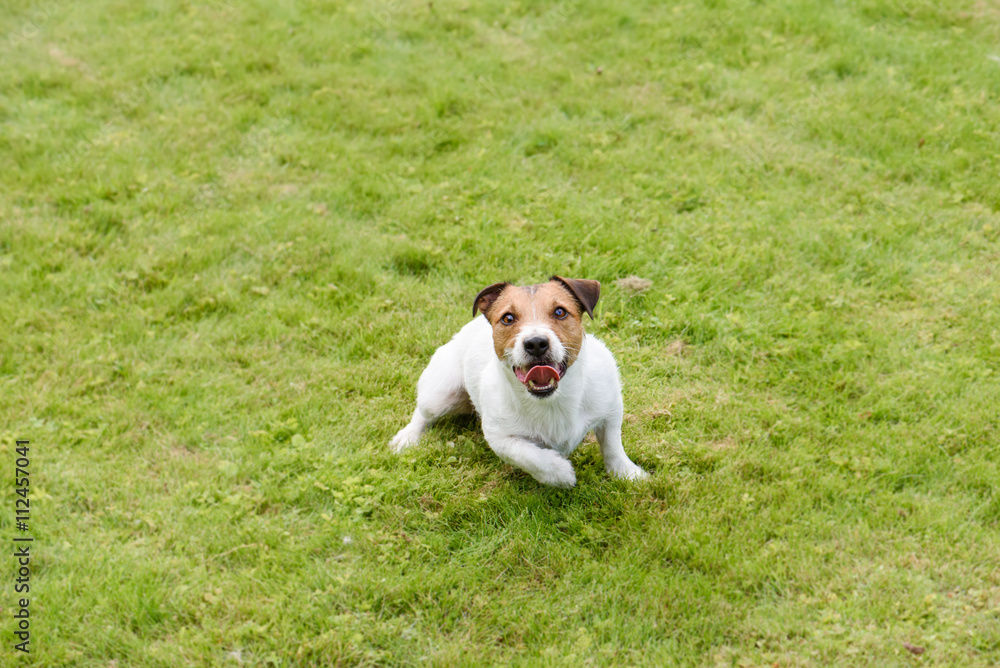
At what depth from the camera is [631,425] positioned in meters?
5.55

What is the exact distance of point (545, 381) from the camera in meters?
4.47

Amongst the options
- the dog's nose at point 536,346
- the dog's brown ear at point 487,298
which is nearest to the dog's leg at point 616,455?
the dog's nose at point 536,346

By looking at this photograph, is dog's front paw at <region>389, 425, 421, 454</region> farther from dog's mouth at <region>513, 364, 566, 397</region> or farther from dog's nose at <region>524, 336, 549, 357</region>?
dog's nose at <region>524, 336, 549, 357</region>

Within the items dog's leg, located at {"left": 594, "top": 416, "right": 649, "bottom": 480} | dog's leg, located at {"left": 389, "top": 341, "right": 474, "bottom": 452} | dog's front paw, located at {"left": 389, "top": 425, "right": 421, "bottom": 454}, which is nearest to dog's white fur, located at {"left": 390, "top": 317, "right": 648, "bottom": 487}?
dog's leg, located at {"left": 594, "top": 416, "right": 649, "bottom": 480}

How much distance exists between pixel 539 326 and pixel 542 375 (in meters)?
0.25

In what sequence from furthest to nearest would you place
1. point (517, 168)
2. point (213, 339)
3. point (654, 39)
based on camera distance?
point (654, 39) < point (517, 168) < point (213, 339)

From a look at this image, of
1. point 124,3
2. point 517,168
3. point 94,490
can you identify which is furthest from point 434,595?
point 124,3

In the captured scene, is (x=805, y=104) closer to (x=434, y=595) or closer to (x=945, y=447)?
(x=945, y=447)

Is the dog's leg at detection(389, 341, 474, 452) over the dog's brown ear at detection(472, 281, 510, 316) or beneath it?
beneath

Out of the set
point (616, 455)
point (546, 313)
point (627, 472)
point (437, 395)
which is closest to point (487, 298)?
point (546, 313)

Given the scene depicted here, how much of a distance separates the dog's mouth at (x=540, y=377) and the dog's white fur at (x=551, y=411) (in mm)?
72

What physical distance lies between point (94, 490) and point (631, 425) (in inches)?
132

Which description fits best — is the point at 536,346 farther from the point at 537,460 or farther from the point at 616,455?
the point at 616,455

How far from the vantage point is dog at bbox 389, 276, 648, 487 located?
14.7 ft
